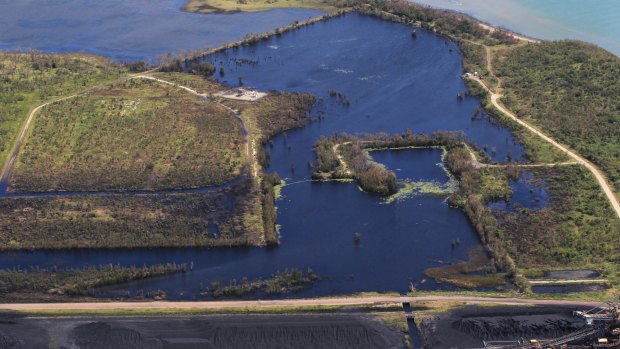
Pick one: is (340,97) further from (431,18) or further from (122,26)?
(122,26)

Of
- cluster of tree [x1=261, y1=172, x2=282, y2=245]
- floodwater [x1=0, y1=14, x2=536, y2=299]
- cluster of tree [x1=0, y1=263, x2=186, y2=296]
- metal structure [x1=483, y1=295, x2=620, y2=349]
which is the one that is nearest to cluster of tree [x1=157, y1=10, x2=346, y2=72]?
floodwater [x1=0, y1=14, x2=536, y2=299]

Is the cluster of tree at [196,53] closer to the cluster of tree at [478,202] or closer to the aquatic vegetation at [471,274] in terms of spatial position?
the cluster of tree at [478,202]

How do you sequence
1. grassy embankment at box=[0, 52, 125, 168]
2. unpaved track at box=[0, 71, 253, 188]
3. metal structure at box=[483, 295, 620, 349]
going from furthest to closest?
1. grassy embankment at box=[0, 52, 125, 168]
2. unpaved track at box=[0, 71, 253, 188]
3. metal structure at box=[483, 295, 620, 349]

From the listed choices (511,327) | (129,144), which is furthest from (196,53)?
(511,327)

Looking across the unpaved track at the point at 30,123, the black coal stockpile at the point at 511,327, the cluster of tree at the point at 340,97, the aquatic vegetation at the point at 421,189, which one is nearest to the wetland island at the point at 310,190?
the black coal stockpile at the point at 511,327

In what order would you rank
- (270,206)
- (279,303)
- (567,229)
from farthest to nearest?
(270,206)
(567,229)
(279,303)

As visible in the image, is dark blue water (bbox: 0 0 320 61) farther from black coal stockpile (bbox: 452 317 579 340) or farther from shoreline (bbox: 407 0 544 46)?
black coal stockpile (bbox: 452 317 579 340)

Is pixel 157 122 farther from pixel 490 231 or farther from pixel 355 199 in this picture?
pixel 490 231
